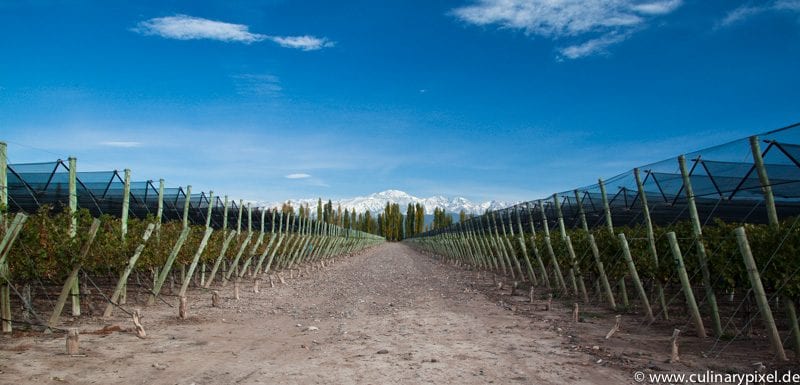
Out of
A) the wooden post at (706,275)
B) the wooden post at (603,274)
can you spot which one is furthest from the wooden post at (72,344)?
the wooden post at (603,274)

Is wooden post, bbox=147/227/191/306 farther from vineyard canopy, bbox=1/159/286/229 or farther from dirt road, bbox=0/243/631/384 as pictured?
vineyard canopy, bbox=1/159/286/229

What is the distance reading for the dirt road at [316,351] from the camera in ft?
19.6

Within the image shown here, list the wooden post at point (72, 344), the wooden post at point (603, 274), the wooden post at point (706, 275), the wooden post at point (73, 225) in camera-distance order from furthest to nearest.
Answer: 1. the wooden post at point (603, 274)
2. the wooden post at point (73, 225)
3. the wooden post at point (706, 275)
4. the wooden post at point (72, 344)

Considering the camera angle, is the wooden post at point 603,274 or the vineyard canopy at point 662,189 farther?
the wooden post at point 603,274

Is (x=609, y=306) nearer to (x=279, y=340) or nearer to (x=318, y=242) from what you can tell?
(x=279, y=340)

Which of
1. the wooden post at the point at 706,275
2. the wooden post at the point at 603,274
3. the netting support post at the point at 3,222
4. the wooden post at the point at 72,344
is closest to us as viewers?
the wooden post at the point at 72,344

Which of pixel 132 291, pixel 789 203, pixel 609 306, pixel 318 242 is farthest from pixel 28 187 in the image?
pixel 318 242

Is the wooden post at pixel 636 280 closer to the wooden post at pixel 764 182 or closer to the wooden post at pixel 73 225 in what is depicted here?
the wooden post at pixel 764 182

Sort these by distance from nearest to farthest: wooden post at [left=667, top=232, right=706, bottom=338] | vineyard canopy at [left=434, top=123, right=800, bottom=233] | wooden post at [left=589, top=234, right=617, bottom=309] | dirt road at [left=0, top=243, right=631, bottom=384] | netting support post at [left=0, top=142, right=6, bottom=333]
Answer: dirt road at [left=0, top=243, right=631, bottom=384] → netting support post at [left=0, top=142, right=6, bottom=333] → wooden post at [left=667, top=232, right=706, bottom=338] → vineyard canopy at [left=434, top=123, right=800, bottom=233] → wooden post at [left=589, top=234, right=617, bottom=309]

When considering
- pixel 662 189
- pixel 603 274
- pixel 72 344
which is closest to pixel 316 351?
pixel 72 344

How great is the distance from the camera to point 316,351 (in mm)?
7355

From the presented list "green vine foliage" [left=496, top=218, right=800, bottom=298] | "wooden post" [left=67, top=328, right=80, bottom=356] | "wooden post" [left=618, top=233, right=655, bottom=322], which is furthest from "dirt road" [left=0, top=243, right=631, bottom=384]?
"green vine foliage" [left=496, top=218, right=800, bottom=298]

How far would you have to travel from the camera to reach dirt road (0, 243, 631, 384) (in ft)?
19.6

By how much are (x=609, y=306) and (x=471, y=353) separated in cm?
616
